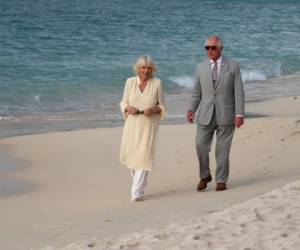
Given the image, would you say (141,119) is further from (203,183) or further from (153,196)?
(203,183)

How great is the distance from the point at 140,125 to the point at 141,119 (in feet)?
0.21

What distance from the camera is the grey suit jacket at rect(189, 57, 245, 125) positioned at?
31.4 feet

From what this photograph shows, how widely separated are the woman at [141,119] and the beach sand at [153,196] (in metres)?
0.35

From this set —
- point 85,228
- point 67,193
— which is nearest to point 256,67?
point 67,193

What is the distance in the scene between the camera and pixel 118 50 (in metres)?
34.0

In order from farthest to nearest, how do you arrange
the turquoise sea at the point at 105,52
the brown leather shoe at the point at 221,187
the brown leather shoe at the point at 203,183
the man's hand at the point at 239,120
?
the turquoise sea at the point at 105,52
the brown leather shoe at the point at 203,183
the brown leather shoe at the point at 221,187
the man's hand at the point at 239,120

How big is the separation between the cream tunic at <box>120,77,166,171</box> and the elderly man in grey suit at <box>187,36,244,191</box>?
0.40 metres

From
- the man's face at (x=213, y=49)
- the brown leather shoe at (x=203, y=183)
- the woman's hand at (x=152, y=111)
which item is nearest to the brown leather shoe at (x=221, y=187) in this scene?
the brown leather shoe at (x=203, y=183)

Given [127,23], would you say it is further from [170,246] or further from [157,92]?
[170,246]

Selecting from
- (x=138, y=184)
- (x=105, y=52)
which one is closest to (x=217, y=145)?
(x=138, y=184)

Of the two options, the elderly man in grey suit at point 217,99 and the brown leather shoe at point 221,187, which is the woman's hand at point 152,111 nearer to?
the elderly man in grey suit at point 217,99

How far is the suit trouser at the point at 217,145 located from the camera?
9.76 metres

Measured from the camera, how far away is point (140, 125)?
9.70 meters

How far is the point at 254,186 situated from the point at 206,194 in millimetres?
503
